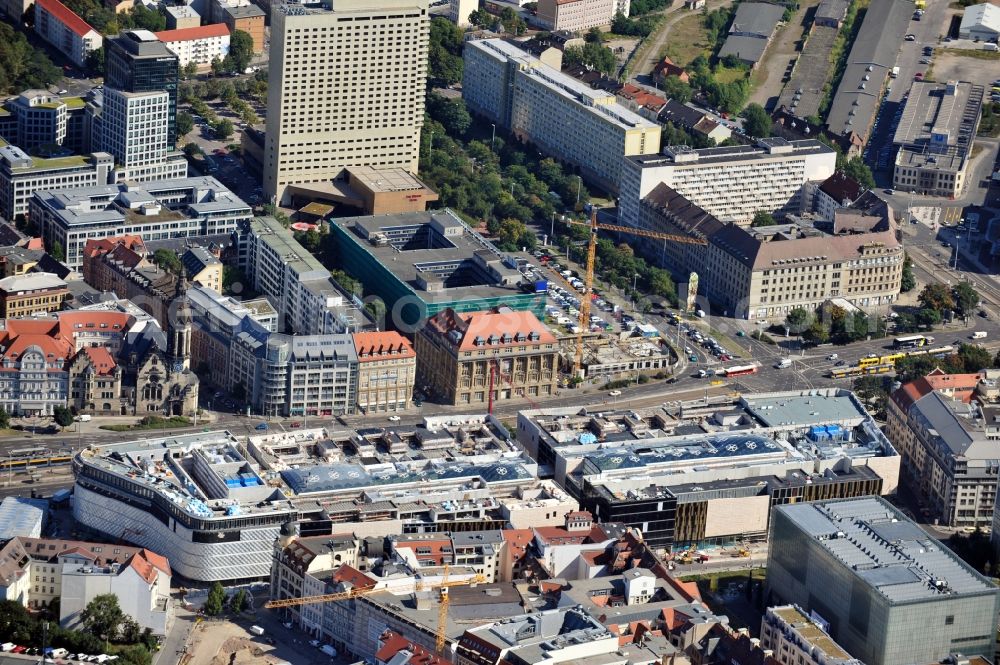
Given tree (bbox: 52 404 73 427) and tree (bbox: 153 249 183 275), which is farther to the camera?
tree (bbox: 153 249 183 275)

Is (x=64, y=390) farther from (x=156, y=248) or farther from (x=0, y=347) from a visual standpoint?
(x=156, y=248)

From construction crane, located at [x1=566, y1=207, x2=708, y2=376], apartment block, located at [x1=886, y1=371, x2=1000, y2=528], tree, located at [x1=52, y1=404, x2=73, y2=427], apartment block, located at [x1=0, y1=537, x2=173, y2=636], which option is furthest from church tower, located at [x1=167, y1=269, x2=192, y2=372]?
apartment block, located at [x1=886, y1=371, x2=1000, y2=528]

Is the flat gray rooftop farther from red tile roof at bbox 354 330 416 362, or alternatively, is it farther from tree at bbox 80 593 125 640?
tree at bbox 80 593 125 640

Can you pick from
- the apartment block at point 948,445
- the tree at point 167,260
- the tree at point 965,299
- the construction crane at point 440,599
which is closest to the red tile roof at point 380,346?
the tree at point 167,260

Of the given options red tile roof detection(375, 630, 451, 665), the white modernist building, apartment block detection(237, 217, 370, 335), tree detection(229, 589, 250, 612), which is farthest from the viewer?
apartment block detection(237, 217, 370, 335)

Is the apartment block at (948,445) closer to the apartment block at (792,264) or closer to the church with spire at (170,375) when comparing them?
the apartment block at (792,264)

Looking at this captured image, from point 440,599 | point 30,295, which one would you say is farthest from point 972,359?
point 30,295

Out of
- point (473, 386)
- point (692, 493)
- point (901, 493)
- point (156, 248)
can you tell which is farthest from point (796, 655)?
point (156, 248)
